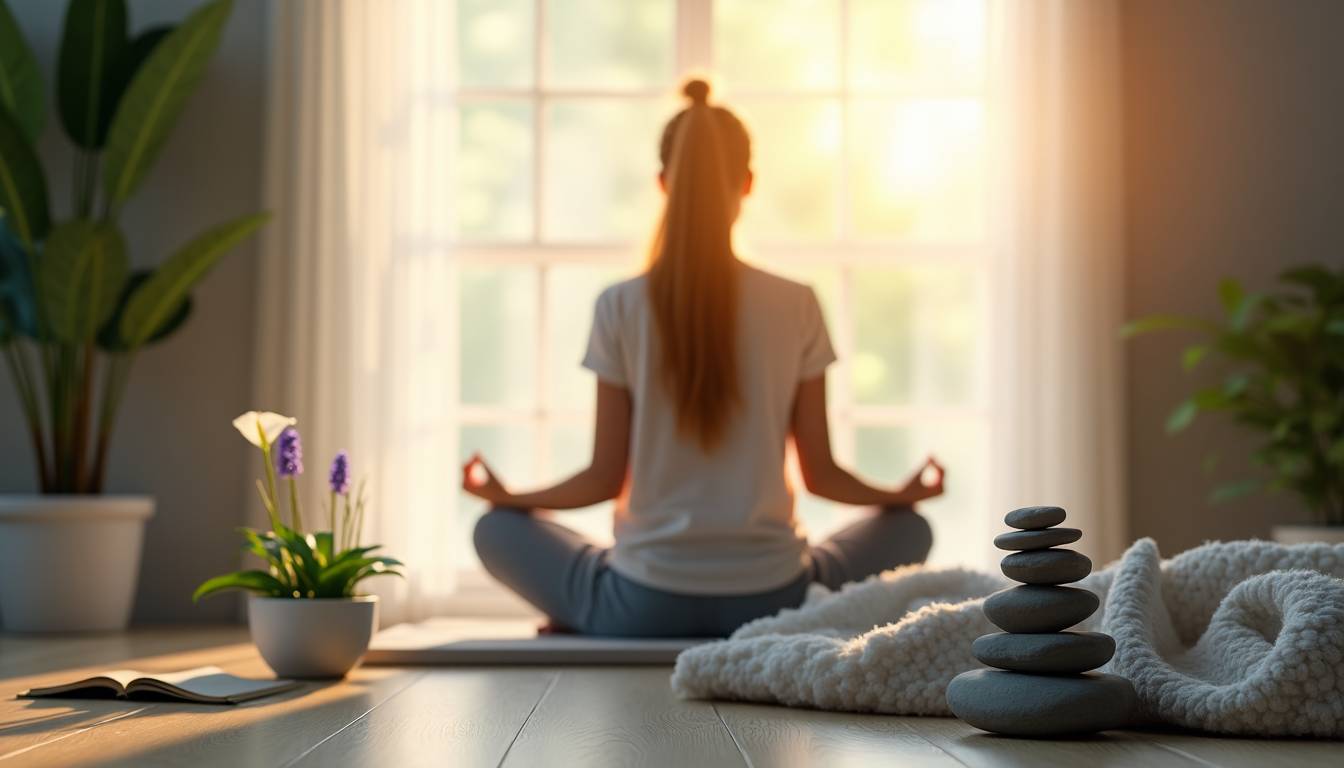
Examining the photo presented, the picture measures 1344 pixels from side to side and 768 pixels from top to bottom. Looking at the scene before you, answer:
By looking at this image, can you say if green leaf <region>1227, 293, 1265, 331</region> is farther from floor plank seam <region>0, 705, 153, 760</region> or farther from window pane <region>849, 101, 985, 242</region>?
floor plank seam <region>0, 705, 153, 760</region>

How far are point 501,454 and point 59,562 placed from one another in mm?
1198

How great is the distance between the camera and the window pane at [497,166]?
13.3ft

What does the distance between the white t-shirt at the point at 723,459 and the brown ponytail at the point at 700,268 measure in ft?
0.12

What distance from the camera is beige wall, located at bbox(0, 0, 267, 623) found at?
3869mm

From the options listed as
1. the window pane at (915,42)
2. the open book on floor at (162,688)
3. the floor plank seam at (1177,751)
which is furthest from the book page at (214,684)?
the window pane at (915,42)

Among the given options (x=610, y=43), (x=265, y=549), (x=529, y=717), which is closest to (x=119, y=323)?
(x=610, y=43)

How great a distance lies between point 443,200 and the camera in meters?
3.88

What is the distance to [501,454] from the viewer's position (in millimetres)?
4012

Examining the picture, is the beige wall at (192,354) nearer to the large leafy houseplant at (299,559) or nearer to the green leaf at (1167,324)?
the large leafy houseplant at (299,559)

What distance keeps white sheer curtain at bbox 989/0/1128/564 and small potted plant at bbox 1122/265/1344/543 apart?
0.68 feet

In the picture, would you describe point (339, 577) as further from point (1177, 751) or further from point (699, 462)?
point (1177, 751)

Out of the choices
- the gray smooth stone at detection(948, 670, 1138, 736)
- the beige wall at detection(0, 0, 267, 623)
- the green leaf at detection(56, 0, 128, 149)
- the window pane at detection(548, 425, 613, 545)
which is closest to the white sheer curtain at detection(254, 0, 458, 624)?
the beige wall at detection(0, 0, 267, 623)

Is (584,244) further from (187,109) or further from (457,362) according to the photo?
(187,109)

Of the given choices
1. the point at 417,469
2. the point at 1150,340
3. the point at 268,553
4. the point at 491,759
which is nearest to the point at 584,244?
the point at 417,469
